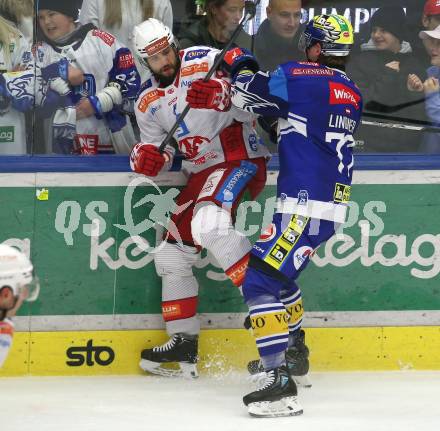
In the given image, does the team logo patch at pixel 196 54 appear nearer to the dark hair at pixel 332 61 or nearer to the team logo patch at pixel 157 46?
the team logo patch at pixel 157 46

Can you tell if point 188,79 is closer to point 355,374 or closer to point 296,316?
point 296,316

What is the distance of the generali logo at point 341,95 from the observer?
5566 mm

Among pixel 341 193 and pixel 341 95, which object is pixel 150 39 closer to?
pixel 341 95

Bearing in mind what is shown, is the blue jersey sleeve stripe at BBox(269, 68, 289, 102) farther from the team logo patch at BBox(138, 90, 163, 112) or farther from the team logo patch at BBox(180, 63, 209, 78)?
the team logo patch at BBox(138, 90, 163, 112)

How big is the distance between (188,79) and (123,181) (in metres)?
0.57

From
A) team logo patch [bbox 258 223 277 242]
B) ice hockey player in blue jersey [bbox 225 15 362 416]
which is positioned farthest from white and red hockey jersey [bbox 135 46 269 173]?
team logo patch [bbox 258 223 277 242]

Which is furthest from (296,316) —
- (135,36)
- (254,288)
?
(135,36)

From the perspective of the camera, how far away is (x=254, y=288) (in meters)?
5.50

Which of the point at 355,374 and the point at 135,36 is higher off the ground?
the point at 135,36

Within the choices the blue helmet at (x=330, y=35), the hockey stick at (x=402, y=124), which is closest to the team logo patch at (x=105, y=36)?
the blue helmet at (x=330, y=35)

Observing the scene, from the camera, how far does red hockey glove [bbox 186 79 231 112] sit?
228 inches

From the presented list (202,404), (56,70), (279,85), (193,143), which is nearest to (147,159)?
(193,143)

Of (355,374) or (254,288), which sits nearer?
(254,288)

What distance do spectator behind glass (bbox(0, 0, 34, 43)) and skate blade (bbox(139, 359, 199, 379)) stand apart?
61.0 inches
